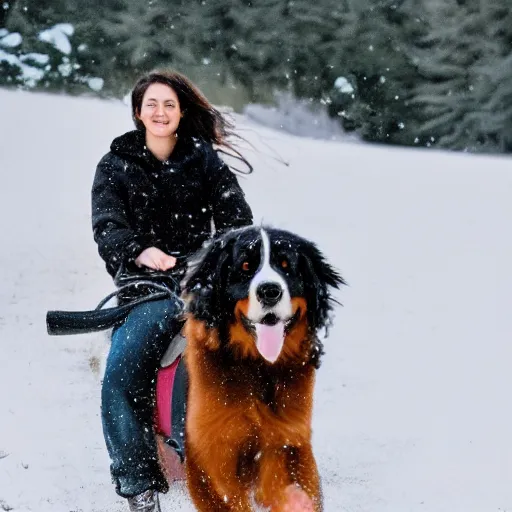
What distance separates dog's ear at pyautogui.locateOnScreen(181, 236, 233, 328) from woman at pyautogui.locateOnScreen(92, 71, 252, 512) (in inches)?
5.4

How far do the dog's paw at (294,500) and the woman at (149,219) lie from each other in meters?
0.69

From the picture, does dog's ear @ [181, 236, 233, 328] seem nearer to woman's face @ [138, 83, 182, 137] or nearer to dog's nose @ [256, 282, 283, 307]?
dog's nose @ [256, 282, 283, 307]

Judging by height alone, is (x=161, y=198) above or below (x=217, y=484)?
above

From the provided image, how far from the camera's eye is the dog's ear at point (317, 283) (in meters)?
3.17

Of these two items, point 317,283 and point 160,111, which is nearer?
point 317,283

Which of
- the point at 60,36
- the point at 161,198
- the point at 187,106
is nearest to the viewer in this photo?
the point at 161,198

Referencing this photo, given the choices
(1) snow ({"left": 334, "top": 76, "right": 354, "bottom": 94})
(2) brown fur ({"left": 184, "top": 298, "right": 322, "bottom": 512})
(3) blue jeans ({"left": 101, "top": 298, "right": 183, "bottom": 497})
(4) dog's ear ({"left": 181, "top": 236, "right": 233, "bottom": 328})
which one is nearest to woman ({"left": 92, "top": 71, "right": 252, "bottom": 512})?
(3) blue jeans ({"left": 101, "top": 298, "right": 183, "bottom": 497})

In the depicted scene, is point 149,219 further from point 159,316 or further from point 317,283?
point 317,283

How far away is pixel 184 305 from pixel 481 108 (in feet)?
38.5

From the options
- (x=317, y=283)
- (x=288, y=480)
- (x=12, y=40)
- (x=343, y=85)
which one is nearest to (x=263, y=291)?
(x=317, y=283)

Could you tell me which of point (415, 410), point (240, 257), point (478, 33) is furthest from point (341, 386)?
point (478, 33)

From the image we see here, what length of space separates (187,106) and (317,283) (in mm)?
1380

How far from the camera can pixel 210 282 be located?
3.21 meters

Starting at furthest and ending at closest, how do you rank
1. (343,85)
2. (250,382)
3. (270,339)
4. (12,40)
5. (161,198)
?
(343,85)
(12,40)
(161,198)
(250,382)
(270,339)
